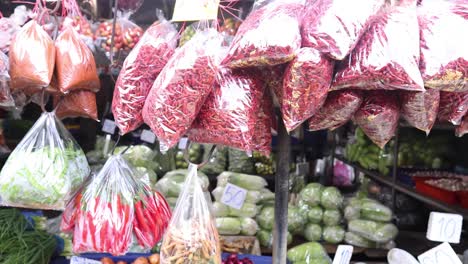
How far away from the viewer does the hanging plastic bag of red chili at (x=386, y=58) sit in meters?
0.85

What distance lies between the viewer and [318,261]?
227 cm

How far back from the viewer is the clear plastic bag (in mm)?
1176

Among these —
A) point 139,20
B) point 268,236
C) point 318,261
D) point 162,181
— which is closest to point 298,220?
point 268,236

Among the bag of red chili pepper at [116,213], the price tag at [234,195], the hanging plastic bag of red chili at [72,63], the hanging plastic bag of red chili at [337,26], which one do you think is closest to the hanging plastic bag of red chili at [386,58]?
the hanging plastic bag of red chili at [337,26]

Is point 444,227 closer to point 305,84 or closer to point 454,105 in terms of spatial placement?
point 454,105

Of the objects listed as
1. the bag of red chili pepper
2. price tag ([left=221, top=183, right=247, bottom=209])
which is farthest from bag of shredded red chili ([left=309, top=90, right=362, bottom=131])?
price tag ([left=221, top=183, right=247, bottom=209])

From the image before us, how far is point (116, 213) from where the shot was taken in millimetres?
1250

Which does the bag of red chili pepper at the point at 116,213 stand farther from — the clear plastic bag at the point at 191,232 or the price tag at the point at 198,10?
the price tag at the point at 198,10

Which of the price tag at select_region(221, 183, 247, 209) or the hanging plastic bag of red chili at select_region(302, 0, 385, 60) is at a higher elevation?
the hanging plastic bag of red chili at select_region(302, 0, 385, 60)

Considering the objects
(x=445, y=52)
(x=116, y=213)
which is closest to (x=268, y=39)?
(x=445, y=52)

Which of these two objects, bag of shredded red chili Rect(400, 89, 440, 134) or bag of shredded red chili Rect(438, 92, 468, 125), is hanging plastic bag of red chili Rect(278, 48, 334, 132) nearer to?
bag of shredded red chili Rect(400, 89, 440, 134)

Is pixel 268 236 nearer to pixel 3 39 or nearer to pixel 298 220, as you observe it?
pixel 298 220

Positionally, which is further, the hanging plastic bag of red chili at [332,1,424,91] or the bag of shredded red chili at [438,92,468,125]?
the bag of shredded red chili at [438,92,468,125]

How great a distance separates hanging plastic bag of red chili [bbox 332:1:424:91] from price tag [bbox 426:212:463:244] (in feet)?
2.45
